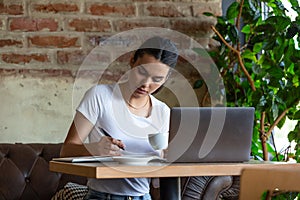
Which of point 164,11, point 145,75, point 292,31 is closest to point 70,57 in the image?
point 164,11

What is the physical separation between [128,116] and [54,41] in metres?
1.21

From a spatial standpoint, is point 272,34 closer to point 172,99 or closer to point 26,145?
point 172,99

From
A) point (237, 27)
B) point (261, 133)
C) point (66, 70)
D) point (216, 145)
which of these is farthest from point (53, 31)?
point (216, 145)

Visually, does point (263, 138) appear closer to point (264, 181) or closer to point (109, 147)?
point (109, 147)

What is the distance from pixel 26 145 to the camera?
3.24 meters

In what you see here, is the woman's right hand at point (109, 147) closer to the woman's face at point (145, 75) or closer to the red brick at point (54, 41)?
the woman's face at point (145, 75)

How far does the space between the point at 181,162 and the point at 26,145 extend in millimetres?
1302

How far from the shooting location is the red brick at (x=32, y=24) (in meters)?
3.57

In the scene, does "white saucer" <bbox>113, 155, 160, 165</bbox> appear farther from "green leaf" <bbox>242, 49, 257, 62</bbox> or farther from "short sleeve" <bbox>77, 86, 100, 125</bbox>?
"green leaf" <bbox>242, 49, 257, 62</bbox>

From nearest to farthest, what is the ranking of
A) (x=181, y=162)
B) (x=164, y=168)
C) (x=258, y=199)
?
(x=258, y=199) < (x=164, y=168) < (x=181, y=162)

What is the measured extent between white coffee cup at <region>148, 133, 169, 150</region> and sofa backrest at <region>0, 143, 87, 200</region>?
39.2 inches

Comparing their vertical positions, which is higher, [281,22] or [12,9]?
[12,9]

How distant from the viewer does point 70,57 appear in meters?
3.62

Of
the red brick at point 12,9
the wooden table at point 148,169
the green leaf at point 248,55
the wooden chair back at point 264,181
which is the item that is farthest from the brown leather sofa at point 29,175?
the wooden chair back at point 264,181
